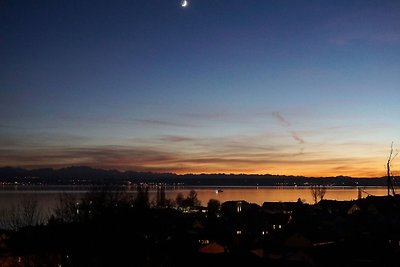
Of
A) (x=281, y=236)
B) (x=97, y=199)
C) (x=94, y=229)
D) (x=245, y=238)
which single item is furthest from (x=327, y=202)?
(x=94, y=229)

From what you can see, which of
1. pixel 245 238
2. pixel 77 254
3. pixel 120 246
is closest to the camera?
pixel 77 254

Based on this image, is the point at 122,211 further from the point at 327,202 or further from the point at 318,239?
the point at 327,202

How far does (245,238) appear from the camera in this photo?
2680 centimetres

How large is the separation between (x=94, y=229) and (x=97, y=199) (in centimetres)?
548

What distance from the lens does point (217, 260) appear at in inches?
669

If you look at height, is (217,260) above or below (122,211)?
below

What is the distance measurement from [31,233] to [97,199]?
14.3ft

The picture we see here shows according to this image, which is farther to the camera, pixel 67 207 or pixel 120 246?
pixel 67 207

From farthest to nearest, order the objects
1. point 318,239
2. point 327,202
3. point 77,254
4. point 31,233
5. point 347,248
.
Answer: point 327,202
point 318,239
point 31,233
point 347,248
point 77,254

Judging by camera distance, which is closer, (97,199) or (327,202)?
(97,199)

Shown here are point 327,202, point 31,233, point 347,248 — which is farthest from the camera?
point 327,202

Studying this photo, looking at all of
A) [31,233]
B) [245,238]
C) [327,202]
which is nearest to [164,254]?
[31,233]

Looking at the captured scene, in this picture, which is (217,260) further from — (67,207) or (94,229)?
(67,207)

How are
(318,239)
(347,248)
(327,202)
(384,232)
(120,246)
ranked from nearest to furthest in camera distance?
(120,246) < (347,248) < (318,239) < (384,232) < (327,202)
